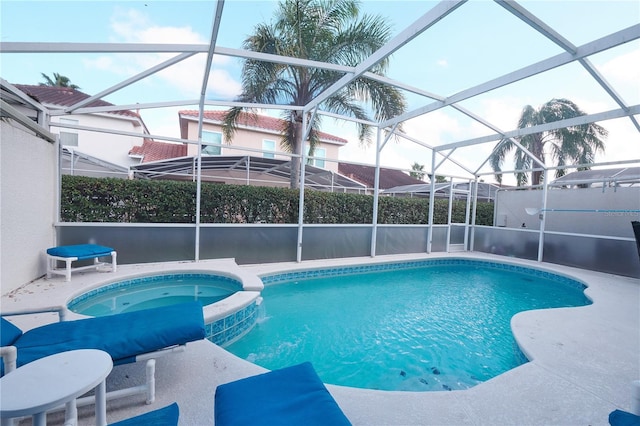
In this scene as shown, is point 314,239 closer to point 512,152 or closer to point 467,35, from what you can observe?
point 467,35

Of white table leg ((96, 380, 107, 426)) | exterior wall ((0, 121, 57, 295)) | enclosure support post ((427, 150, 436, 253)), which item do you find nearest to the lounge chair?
white table leg ((96, 380, 107, 426))

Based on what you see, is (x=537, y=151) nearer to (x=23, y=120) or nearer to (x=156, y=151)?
(x=156, y=151)

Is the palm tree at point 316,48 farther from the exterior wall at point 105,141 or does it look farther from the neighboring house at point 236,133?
the exterior wall at point 105,141

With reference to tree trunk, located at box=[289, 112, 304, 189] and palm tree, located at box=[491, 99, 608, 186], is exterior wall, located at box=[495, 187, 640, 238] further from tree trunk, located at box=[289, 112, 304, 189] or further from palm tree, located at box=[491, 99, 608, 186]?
tree trunk, located at box=[289, 112, 304, 189]

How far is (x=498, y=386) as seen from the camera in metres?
2.73

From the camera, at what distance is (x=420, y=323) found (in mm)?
5219

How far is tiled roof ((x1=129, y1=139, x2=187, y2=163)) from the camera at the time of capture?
14.0m

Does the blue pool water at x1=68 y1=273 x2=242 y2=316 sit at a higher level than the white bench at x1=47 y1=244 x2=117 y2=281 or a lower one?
lower

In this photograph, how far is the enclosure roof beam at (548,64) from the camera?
4.20 m

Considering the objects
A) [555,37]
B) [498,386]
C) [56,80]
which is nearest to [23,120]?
[498,386]

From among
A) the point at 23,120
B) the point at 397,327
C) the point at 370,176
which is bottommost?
the point at 397,327

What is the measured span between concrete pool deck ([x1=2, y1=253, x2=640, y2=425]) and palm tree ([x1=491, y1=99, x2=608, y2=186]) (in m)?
14.8

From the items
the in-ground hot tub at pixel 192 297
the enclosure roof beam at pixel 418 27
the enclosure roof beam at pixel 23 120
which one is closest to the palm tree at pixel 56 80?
the enclosure roof beam at pixel 23 120

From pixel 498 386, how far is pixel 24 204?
728 centimetres
